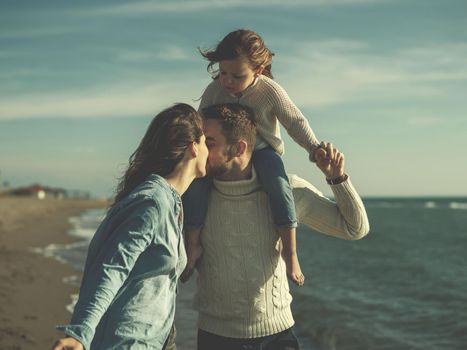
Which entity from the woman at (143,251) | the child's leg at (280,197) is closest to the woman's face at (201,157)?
the woman at (143,251)

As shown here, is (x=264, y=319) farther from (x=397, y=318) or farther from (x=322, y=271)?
(x=322, y=271)

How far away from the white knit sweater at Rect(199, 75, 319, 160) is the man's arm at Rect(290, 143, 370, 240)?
0.59 ft

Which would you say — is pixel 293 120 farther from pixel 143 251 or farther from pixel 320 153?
pixel 143 251

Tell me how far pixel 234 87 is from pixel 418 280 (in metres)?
15.9

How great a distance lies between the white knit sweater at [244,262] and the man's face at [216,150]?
0.09 metres

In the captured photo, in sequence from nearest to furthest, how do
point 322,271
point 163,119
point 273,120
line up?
point 163,119 → point 273,120 → point 322,271

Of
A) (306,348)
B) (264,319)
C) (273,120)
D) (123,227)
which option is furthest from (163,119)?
(306,348)

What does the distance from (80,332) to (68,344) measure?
0.19 ft

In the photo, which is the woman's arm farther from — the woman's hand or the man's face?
the man's face

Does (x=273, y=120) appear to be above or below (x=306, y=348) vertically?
above

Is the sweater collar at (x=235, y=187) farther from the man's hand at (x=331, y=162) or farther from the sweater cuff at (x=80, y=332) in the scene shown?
the sweater cuff at (x=80, y=332)

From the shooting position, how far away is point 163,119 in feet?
8.75

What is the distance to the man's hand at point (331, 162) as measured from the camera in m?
2.99

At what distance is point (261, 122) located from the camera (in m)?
3.22
